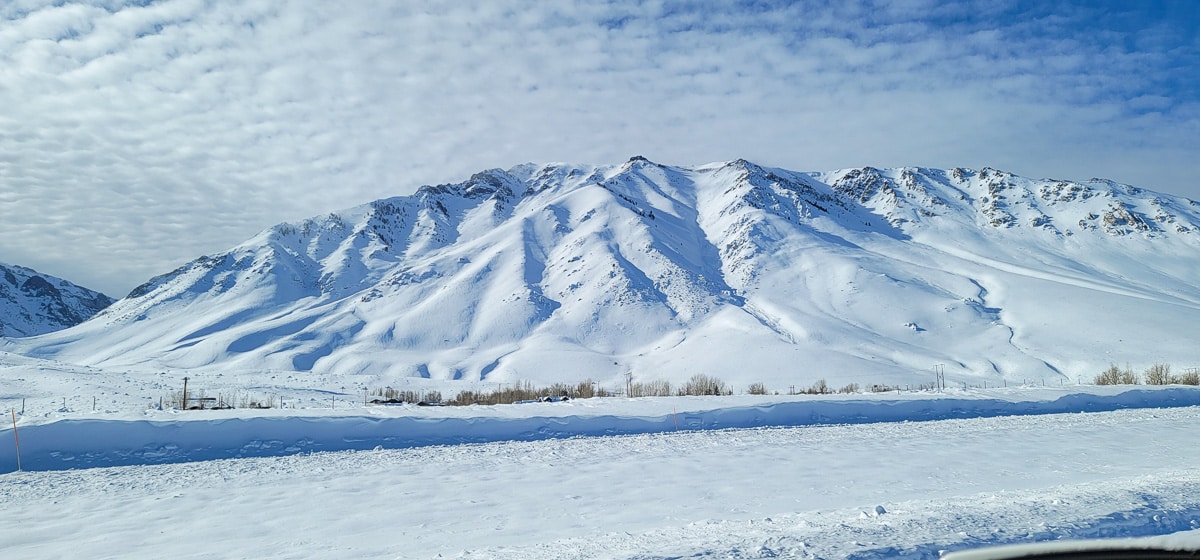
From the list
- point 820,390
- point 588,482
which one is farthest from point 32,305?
point 588,482

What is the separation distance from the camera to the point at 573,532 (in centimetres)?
728

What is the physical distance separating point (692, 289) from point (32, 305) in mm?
195474

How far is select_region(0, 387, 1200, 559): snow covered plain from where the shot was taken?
6.77 m

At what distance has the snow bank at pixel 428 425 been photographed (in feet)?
40.8

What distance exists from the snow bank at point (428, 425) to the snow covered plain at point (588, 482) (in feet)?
0.16

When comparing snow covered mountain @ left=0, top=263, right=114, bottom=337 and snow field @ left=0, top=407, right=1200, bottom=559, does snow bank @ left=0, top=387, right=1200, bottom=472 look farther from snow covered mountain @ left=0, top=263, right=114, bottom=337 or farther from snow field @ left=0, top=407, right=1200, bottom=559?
snow covered mountain @ left=0, top=263, right=114, bottom=337

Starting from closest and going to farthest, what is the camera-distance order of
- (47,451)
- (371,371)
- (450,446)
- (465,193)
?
(47,451), (450,446), (371,371), (465,193)

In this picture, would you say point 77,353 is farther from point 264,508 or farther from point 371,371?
point 264,508

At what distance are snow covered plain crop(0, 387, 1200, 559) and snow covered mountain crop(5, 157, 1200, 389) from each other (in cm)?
3120

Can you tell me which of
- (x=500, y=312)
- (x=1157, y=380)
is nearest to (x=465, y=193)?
(x=500, y=312)

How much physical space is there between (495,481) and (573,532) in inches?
132

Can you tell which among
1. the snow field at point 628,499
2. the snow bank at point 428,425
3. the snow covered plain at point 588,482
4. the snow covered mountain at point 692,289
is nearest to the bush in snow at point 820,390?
the snow bank at point 428,425

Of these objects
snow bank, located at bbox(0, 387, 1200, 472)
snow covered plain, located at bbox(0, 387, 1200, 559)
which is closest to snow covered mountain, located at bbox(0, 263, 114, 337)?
snow bank, located at bbox(0, 387, 1200, 472)

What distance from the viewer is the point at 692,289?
247 feet
